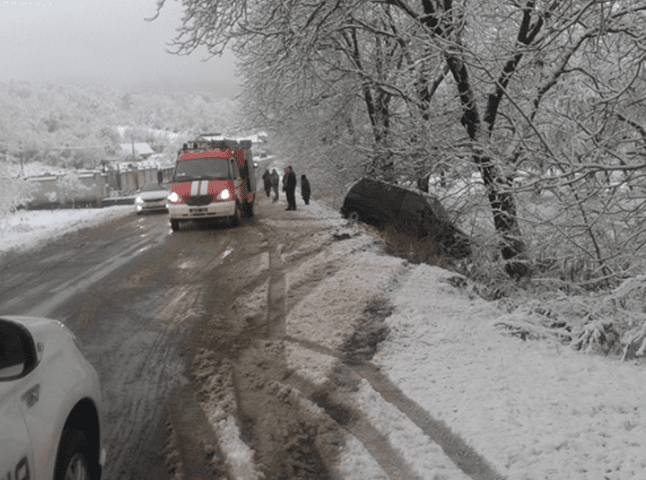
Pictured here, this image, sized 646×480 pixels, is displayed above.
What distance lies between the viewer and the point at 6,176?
95.9 feet

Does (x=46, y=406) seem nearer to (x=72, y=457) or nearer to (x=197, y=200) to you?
(x=72, y=457)

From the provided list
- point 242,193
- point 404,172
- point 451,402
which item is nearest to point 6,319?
point 451,402

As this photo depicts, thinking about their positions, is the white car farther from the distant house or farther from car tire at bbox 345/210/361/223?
the distant house

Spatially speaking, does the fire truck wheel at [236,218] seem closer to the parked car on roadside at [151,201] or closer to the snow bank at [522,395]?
the parked car on roadside at [151,201]

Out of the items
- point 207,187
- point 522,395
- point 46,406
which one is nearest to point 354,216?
point 207,187

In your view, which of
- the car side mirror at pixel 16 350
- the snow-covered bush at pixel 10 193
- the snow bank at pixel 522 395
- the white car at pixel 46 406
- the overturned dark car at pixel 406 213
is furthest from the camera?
the snow-covered bush at pixel 10 193

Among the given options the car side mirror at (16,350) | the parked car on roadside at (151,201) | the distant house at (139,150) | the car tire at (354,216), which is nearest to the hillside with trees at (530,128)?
the car tire at (354,216)

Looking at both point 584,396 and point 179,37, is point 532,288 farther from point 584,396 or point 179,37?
point 179,37

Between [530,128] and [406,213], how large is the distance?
142 inches

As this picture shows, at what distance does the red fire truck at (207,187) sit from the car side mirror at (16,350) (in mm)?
13001

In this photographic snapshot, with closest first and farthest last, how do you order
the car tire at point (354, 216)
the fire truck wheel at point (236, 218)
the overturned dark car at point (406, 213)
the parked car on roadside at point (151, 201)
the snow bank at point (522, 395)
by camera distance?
the snow bank at point (522, 395) < the overturned dark car at point (406, 213) < the car tire at point (354, 216) < the fire truck wheel at point (236, 218) < the parked car on roadside at point (151, 201)

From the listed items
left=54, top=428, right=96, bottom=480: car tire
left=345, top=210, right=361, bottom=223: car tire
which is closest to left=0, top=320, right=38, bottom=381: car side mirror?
left=54, top=428, right=96, bottom=480: car tire

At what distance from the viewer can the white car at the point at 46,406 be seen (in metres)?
1.93

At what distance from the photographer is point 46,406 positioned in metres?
2.20
